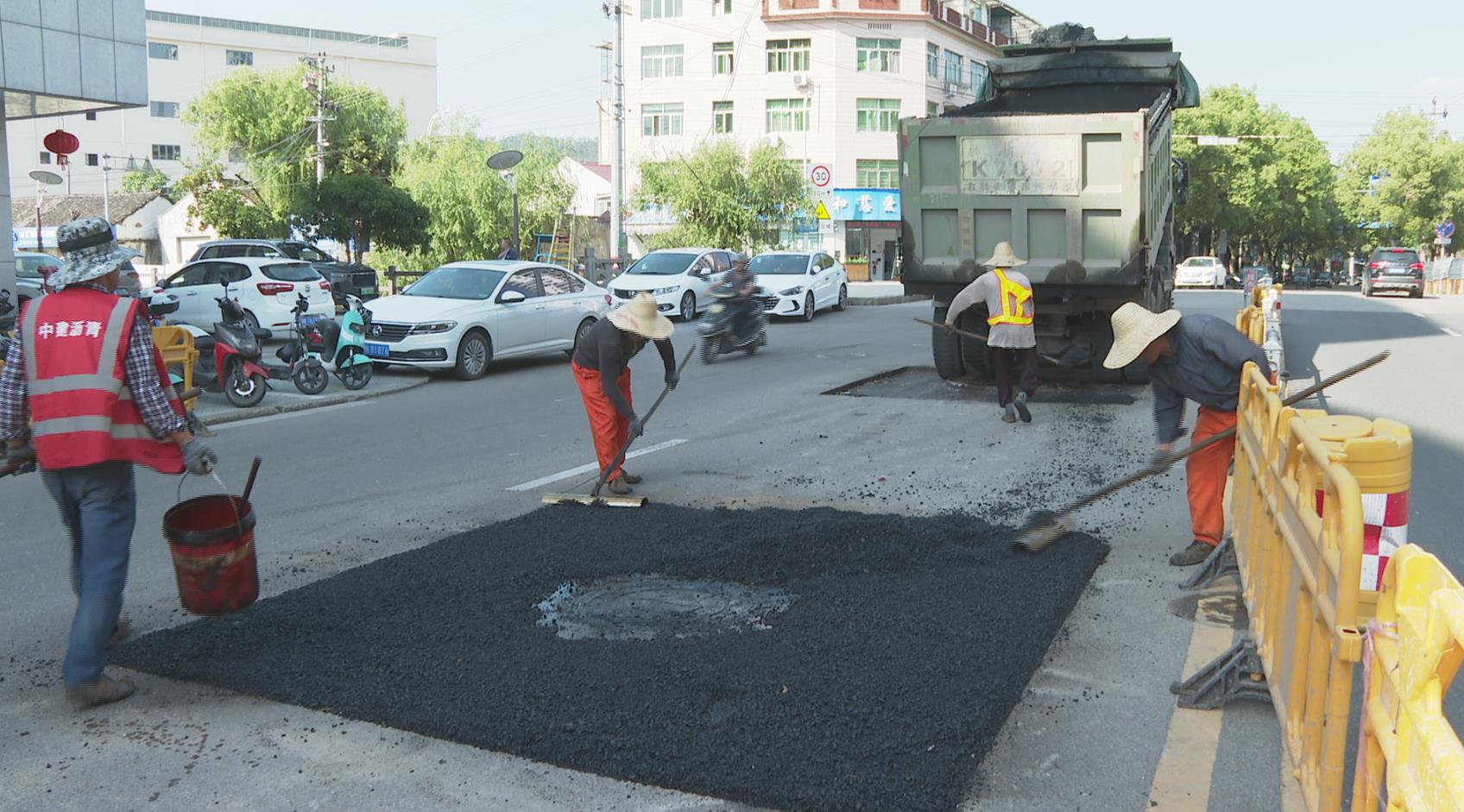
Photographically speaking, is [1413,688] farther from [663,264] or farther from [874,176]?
[874,176]

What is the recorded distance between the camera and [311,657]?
4.91 m

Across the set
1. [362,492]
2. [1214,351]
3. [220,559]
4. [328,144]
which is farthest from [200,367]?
[328,144]

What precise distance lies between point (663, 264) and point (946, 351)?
13178 mm

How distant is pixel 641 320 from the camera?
7848 millimetres

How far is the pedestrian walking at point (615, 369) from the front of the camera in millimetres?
7871

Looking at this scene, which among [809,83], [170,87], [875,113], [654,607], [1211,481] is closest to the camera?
[654,607]

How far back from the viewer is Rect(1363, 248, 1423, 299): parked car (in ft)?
143

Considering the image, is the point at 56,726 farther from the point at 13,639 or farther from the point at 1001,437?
the point at 1001,437

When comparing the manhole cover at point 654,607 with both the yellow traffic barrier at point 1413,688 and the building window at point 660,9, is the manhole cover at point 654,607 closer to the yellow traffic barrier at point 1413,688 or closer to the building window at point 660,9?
the yellow traffic barrier at point 1413,688

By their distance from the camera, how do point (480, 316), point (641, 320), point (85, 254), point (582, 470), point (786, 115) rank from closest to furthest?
point (85, 254), point (641, 320), point (582, 470), point (480, 316), point (786, 115)

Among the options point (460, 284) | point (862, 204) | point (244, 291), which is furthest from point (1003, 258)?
point (862, 204)

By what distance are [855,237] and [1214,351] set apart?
53647 mm

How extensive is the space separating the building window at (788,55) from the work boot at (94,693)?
57.1 m

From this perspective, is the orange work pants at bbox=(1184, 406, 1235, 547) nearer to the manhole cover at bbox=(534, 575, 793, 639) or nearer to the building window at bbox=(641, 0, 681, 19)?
the manhole cover at bbox=(534, 575, 793, 639)
